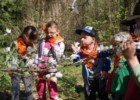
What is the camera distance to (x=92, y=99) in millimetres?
5176

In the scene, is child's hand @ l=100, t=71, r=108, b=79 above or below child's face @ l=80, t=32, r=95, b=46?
below

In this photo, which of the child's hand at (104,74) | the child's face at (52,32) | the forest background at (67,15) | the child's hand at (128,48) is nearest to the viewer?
the child's hand at (128,48)

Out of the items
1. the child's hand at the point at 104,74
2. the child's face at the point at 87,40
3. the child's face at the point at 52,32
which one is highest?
the child's face at the point at 52,32

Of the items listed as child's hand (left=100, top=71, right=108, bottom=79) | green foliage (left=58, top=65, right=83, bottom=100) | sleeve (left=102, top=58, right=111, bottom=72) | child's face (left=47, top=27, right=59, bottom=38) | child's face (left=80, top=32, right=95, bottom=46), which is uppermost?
child's face (left=47, top=27, right=59, bottom=38)

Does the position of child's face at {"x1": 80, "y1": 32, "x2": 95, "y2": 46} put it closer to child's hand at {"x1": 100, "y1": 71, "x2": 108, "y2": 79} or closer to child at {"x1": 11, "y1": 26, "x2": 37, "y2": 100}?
child's hand at {"x1": 100, "y1": 71, "x2": 108, "y2": 79}

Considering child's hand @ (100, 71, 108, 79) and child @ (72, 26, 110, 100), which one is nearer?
child's hand @ (100, 71, 108, 79)

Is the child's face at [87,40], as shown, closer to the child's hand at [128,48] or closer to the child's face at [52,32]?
the child's face at [52,32]

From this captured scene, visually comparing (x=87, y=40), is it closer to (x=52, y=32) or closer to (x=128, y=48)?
(x=52, y=32)

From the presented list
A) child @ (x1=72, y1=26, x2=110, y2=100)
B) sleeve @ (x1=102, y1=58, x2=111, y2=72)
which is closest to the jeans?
child @ (x1=72, y1=26, x2=110, y2=100)

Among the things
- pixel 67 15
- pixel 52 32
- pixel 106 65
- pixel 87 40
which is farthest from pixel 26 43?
pixel 67 15

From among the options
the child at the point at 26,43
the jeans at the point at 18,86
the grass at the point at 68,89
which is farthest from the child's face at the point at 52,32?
the grass at the point at 68,89

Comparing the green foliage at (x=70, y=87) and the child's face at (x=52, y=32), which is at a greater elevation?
the child's face at (x=52, y=32)

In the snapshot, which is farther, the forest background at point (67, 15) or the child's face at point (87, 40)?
the forest background at point (67, 15)

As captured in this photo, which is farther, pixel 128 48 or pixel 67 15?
pixel 67 15
